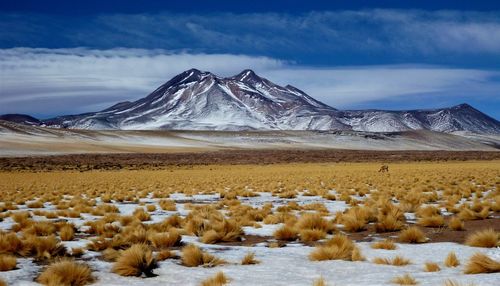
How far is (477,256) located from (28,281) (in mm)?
5991

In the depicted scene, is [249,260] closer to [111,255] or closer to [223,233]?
[111,255]

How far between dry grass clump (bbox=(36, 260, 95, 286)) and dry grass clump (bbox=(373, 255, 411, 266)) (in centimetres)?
420

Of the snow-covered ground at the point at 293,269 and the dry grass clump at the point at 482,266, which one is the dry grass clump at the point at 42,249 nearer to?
the snow-covered ground at the point at 293,269

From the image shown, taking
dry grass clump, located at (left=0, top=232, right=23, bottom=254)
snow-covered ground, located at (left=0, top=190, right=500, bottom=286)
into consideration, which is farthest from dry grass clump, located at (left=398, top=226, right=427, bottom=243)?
dry grass clump, located at (left=0, top=232, right=23, bottom=254)

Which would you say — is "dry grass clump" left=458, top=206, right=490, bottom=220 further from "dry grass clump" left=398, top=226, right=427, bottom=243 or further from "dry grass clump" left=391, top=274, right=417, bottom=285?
"dry grass clump" left=391, top=274, right=417, bottom=285

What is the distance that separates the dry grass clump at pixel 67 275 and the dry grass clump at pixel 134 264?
1.71 feet

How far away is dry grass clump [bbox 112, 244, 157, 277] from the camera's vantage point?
7.15 meters

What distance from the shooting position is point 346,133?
163625 mm

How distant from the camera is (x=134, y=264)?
723 centimetres

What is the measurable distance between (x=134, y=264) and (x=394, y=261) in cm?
386

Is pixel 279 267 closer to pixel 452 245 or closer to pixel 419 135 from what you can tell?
pixel 452 245

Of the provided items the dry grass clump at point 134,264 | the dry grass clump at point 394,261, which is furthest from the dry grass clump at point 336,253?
the dry grass clump at point 134,264

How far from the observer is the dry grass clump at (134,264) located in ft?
23.5

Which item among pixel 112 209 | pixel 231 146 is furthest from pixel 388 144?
pixel 112 209
